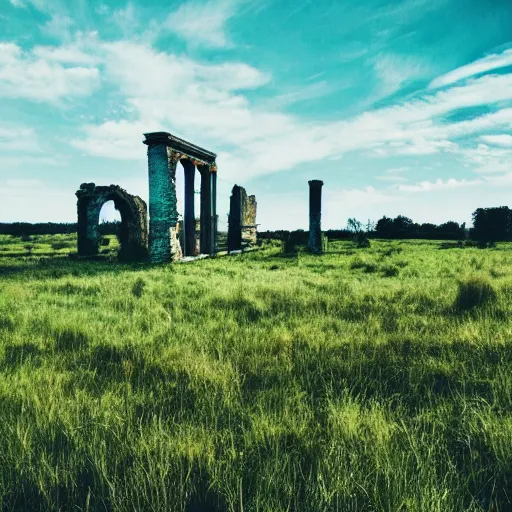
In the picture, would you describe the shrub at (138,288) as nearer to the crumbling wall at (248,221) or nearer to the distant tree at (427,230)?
the crumbling wall at (248,221)

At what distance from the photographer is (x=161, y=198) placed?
13.1 meters

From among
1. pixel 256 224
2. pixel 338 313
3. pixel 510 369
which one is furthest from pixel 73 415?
pixel 256 224

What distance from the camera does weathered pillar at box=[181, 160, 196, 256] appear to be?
15.2 meters

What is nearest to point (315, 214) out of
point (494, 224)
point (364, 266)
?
point (364, 266)

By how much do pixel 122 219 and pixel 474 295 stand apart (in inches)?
545

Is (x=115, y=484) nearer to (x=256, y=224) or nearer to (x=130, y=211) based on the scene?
(x=130, y=211)

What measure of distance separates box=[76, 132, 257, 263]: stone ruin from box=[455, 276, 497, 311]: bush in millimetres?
9485

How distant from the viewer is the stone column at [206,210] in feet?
53.2

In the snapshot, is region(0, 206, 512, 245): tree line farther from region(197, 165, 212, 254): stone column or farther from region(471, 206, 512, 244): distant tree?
region(197, 165, 212, 254): stone column

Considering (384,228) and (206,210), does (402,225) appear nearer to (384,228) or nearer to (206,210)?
(384,228)

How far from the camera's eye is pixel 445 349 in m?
3.64

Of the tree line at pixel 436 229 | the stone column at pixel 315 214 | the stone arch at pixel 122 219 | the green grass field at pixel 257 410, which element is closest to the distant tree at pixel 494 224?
the tree line at pixel 436 229

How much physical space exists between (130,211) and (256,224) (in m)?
7.49

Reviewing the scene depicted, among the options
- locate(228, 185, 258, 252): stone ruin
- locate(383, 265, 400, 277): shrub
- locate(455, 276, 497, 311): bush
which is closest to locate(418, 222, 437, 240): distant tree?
locate(228, 185, 258, 252): stone ruin
